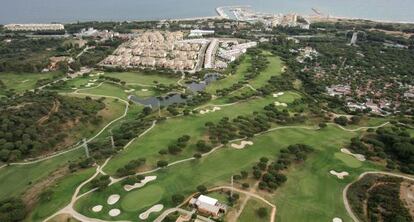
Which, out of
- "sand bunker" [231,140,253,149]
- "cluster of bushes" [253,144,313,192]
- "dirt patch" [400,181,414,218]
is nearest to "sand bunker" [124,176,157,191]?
"cluster of bushes" [253,144,313,192]

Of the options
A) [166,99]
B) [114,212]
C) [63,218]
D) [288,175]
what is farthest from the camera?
[166,99]

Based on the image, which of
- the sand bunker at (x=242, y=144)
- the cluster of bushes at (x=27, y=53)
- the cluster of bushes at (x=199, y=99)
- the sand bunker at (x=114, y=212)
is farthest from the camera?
the cluster of bushes at (x=27, y=53)

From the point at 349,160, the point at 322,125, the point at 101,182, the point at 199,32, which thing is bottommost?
the point at 101,182

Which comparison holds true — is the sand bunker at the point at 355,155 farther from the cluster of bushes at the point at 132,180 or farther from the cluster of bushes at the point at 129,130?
the cluster of bushes at the point at 129,130

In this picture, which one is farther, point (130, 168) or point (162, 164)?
point (162, 164)

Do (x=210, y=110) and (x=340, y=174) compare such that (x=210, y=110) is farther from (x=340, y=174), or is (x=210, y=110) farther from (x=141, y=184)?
(x=340, y=174)

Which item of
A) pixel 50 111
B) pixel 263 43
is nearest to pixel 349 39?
pixel 263 43

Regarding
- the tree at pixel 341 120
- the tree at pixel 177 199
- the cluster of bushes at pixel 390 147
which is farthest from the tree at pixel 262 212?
the tree at pixel 341 120

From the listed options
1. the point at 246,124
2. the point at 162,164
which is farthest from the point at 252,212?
the point at 246,124
